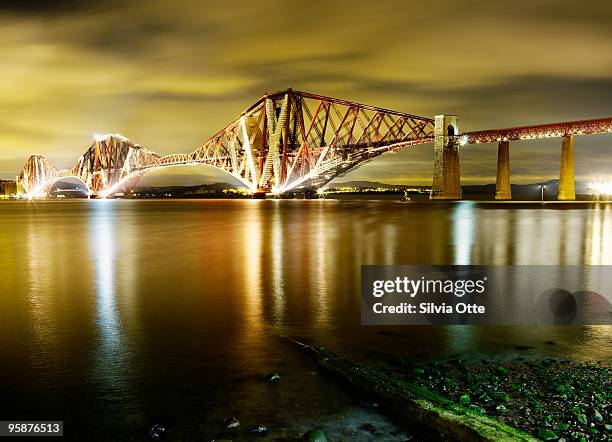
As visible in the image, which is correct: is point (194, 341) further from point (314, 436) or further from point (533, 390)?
point (533, 390)

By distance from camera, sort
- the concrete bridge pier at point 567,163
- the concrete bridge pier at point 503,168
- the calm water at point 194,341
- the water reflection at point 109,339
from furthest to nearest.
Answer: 1. the concrete bridge pier at point 503,168
2. the concrete bridge pier at point 567,163
3. the water reflection at point 109,339
4. the calm water at point 194,341

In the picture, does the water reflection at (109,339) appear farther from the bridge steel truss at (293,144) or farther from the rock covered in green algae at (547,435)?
the bridge steel truss at (293,144)

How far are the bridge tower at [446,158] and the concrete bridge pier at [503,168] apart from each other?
5931 millimetres

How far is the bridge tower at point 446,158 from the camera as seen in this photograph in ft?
256

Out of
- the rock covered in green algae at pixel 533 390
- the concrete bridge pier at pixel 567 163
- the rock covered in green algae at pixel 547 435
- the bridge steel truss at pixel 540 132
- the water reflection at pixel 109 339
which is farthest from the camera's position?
the concrete bridge pier at pixel 567 163

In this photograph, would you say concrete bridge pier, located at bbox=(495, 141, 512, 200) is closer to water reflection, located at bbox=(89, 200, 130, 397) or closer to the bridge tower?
the bridge tower

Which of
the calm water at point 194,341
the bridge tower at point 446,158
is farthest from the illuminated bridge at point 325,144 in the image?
the calm water at point 194,341

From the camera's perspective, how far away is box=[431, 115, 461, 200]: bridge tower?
78.0 meters

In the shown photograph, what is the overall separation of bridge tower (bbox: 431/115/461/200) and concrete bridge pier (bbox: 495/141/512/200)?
5931 millimetres

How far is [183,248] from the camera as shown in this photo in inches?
762

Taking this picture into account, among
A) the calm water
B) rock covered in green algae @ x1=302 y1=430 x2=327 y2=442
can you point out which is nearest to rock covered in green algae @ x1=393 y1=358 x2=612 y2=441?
the calm water

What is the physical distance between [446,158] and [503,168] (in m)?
8.94

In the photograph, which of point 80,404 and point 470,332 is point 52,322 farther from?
point 470,332

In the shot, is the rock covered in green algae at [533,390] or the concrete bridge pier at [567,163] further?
the concrete bridge pier at [567,163]
